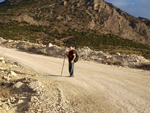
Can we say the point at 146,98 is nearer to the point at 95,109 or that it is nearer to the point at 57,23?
the point at 95,109

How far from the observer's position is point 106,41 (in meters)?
70.7

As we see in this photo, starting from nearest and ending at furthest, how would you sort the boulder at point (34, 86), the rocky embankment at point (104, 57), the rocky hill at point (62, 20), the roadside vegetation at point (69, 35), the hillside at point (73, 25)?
1. the boulder at point (34, 86)
2. the rocky embankment at point (104, 57)
3. the roadside vegetation at point (69, 35)
4. the hillside at point (73, 25)
5. the rocky hill at point (62, 20)

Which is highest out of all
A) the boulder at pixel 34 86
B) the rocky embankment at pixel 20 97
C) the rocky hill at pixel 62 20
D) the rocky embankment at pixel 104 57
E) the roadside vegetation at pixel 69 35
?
the rocky hill at pixel 62 20

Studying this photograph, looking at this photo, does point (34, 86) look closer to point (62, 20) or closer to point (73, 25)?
point (73, 25)

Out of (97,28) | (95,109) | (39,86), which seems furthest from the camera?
(97,28)

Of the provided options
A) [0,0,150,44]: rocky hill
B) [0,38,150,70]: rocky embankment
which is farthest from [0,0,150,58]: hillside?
[0,38,150,70]: rocky embankment

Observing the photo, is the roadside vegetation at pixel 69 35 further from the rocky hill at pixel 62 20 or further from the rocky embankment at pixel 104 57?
the rocky embankment at pixel 104 57

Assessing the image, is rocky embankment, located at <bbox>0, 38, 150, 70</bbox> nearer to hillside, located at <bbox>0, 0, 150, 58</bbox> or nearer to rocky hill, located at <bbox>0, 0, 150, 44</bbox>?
hillside, located at <bbox>0, 0, 150, 58</bbox>

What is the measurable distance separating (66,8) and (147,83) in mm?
89412

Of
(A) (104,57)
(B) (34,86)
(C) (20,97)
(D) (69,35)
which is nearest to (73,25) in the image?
(D) (69,35)

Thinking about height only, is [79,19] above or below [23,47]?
above

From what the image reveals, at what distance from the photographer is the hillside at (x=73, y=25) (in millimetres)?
65456

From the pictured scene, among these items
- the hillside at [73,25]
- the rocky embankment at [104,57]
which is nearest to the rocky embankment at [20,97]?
the rocky embankment at [104,57]

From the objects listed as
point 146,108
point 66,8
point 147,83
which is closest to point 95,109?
point 146,108
